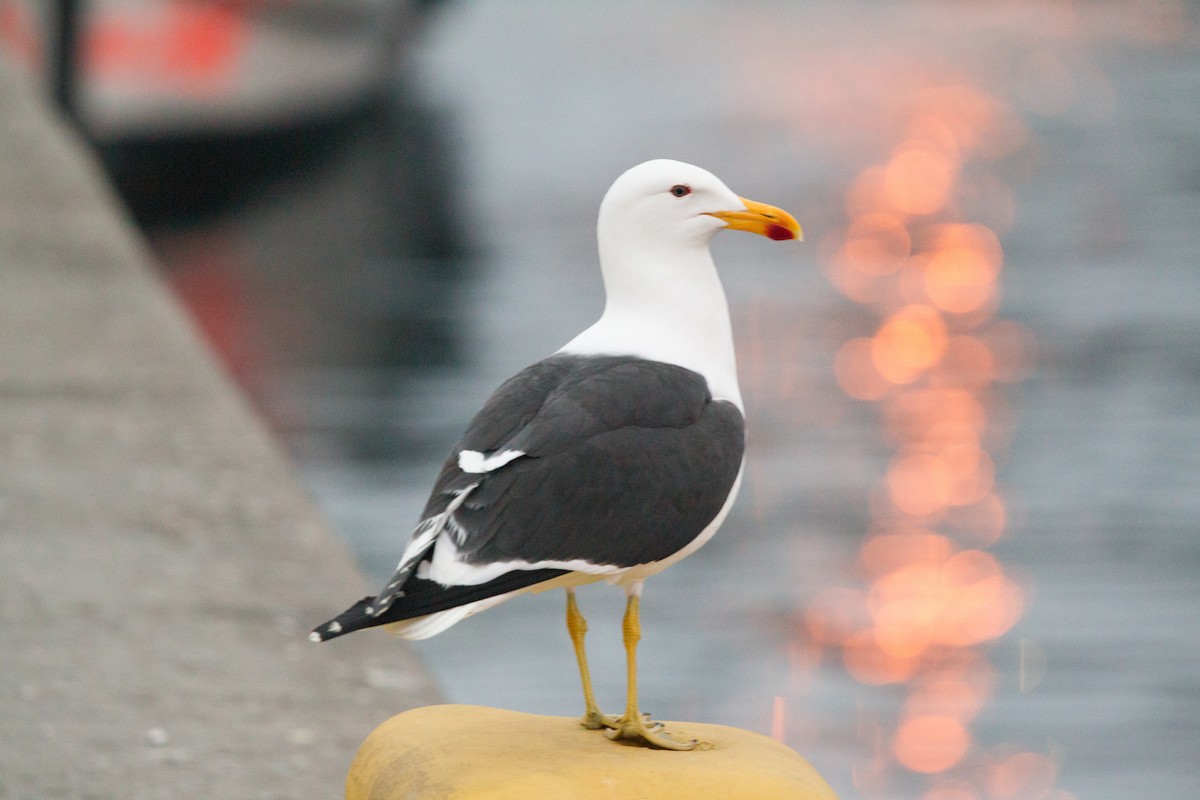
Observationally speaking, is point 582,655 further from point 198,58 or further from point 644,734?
point 198,58

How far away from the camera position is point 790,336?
1015 cm

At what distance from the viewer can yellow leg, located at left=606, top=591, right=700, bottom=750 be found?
9.11ft

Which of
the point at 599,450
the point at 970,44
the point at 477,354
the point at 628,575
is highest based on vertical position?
the point at 970,44

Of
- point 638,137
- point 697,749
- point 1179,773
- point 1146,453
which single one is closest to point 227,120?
point 638,137

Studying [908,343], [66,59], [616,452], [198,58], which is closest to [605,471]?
[616,452]

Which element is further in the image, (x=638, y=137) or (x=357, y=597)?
(x=638, y=137)

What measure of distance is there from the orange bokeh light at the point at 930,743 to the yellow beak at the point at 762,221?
3192mm

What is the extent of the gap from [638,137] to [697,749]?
42.7 feet

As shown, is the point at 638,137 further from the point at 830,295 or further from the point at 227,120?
the point at 830,295

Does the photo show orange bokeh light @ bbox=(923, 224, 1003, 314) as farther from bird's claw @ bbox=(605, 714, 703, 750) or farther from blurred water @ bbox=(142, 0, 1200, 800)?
bird's claw @ bbox=(605, 714, 703, 750)

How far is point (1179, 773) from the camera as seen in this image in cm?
564

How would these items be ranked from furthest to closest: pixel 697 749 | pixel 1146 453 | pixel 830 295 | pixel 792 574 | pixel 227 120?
pixel 227 120
pixel 830 295
pixel 1146 453
pixel 792 574
pixel 697 749

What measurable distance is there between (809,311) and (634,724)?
797 centimetres

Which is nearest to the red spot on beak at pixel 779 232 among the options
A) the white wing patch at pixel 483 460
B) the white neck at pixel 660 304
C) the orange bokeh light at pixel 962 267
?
the white neck at pixel 660 304
